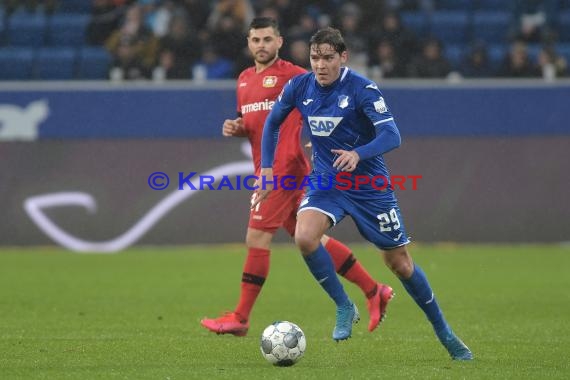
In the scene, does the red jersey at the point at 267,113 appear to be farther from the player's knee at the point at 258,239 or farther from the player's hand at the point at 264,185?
the player's hand at the point at 264,185

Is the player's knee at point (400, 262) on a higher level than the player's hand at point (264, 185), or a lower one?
lower

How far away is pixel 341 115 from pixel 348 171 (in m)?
0.51

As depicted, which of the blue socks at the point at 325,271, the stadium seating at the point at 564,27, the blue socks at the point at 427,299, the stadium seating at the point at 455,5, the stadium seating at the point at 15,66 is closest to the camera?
the blue socks at the point at 427,299

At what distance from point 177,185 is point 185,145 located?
58cm

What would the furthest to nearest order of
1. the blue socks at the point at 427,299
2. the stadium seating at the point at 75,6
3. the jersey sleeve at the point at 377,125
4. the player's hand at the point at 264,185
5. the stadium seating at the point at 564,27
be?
the stadium seating at the point at 564,27 < the stadium seating at the point at 75,6 < the player's hand at the point at 264,185 < the blue socks at the point at 427,299 < the jersey sleeve at the point at 377,125

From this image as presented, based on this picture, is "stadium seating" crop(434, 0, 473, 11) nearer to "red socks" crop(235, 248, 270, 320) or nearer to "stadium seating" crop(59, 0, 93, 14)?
"stadium seating" crop(59, 0, 93, 14)

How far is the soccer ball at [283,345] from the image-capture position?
724 centimetres

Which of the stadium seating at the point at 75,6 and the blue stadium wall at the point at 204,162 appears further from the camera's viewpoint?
the stadium seating at the point at 75,6

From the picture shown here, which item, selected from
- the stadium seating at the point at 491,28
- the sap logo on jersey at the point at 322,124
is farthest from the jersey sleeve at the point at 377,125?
the stadium seating at the point at 491,28

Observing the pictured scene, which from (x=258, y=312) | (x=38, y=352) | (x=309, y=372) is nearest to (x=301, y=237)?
(x=309, y=372)

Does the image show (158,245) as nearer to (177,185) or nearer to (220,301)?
(177,185)

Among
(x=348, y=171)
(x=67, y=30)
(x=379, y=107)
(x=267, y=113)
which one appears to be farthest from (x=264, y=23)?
(x=67, y=30)

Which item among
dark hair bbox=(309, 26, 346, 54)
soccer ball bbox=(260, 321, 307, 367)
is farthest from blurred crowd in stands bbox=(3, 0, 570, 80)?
soccer ball bbox=(260, 321, 307, 367)

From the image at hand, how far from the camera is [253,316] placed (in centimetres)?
1005
